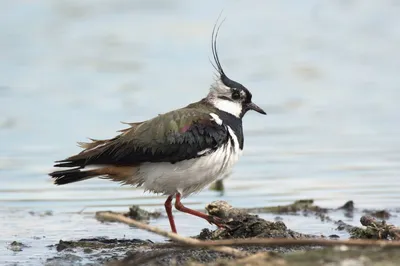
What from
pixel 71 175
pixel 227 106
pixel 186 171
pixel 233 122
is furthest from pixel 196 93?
pixel 71 175

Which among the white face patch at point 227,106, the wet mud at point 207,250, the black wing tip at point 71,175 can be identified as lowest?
the wet mud at point 207,250

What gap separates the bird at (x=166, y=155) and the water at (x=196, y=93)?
0.62 metres

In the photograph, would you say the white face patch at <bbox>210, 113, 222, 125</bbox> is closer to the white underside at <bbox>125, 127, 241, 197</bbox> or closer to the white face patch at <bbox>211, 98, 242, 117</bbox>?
the white underside at <bbox>125, 127, 241, 197</bbox>

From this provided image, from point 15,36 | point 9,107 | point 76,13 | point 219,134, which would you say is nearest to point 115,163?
point 219,134

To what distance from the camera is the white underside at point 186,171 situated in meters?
8.46

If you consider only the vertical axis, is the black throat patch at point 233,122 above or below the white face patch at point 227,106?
below

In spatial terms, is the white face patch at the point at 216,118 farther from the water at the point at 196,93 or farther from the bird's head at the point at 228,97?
the water at the point at 196,93

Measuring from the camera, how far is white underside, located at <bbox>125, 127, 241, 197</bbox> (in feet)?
27.8

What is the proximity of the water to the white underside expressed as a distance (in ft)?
1.84

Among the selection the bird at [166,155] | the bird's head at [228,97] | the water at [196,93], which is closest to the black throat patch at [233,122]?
the bird at [166,155]

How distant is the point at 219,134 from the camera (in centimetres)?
852

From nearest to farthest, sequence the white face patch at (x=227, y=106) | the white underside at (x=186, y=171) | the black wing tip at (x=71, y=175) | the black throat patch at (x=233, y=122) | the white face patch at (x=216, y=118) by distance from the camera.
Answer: the black wing tip at (x=71, y=175) < the white underside at (x=186, y=171) < the white face patch at (x=216, y=118) < the black throat patch at (x=233, y=122) < the white face patch at (x=227, y=106)

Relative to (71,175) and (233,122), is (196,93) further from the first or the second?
(71,175)

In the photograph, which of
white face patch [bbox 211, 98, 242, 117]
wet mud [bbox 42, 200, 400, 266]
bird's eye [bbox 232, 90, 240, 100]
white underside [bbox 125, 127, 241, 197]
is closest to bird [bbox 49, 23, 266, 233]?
white underside [bbox 125, 127, 241, 197]
